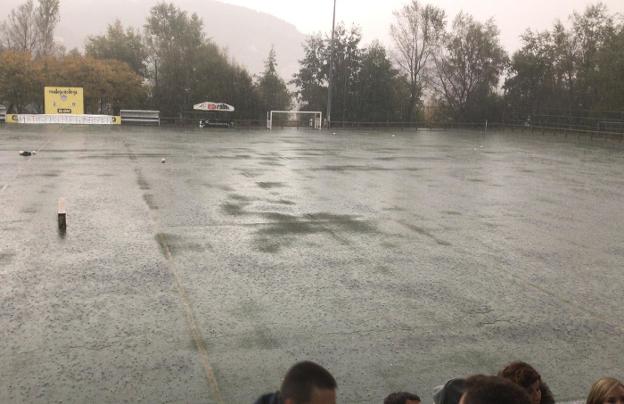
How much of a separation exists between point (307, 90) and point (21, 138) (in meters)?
34.3

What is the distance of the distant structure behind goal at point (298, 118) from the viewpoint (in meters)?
54.5

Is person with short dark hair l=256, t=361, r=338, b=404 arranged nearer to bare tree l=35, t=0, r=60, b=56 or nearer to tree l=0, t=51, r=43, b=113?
tree l=0, t=51, r=43, b=113

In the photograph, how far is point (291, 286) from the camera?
7891 mm

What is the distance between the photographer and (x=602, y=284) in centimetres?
839

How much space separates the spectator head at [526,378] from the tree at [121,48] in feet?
197

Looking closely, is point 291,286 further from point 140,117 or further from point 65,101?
point 140,117

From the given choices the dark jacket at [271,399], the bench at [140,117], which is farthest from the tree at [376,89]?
the dark jacket at [271,399]

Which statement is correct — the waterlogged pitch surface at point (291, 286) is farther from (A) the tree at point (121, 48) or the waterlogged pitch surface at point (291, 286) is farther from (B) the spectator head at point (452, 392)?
(A) the tree at point (121, 48)

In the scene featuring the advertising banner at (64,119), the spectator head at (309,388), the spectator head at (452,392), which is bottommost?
the spectator head at (452,392)

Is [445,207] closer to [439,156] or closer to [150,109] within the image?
[439,156]

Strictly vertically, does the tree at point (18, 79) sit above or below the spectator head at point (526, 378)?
above

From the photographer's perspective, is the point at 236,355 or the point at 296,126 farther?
the point at 296,126

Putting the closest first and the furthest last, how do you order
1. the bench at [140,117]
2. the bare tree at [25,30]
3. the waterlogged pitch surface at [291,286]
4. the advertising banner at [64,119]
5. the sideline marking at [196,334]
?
the sideline marking at [196,334], the waterlogged pitch surface at [291,286], the advertising banner at [64,119], the bench at [140,117], the bare tree at [25,30]

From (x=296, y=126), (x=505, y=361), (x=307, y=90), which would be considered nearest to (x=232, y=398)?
(x=505, y=361)
